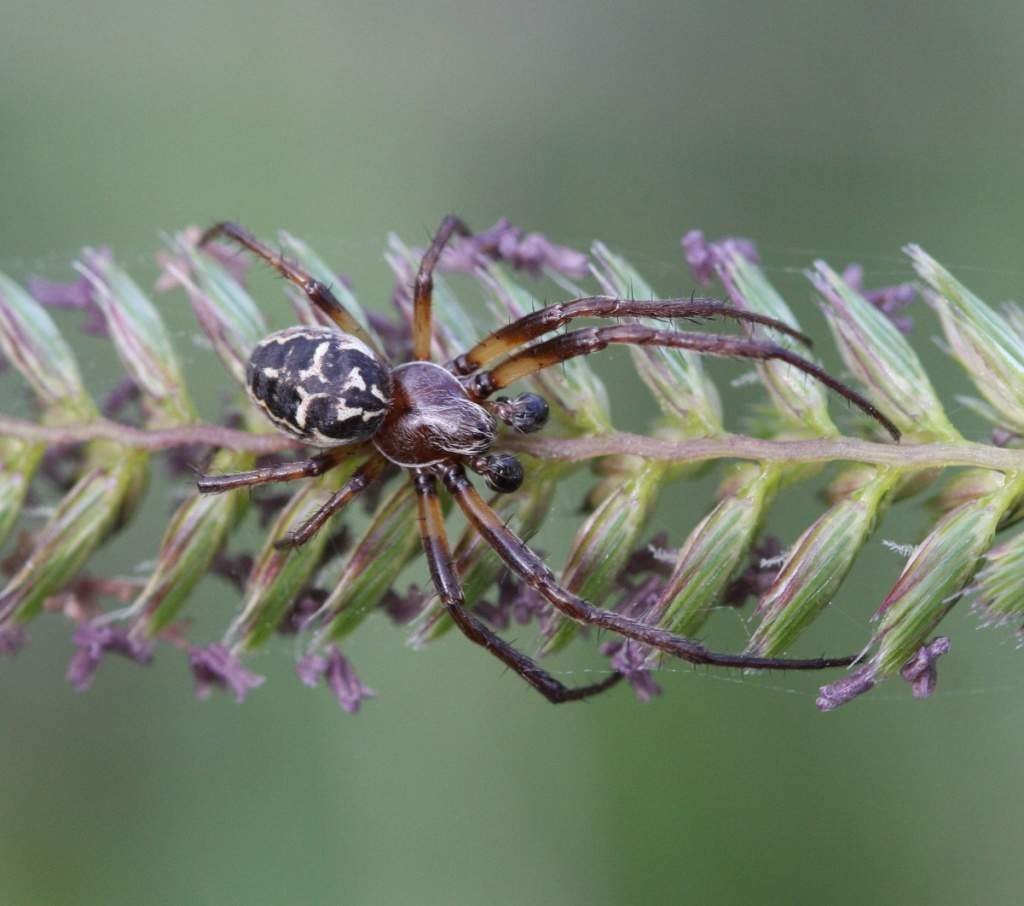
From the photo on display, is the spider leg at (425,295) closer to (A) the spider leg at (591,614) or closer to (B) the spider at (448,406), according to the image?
(B) the spider at (448,406)

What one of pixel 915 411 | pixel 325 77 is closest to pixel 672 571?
pixel 915 411

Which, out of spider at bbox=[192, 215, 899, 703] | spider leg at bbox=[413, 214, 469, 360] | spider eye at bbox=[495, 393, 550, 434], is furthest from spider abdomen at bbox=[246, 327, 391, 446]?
spider eye at bbox=[495, 393, 550, 434]

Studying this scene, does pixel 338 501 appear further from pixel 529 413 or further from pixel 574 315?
pixel 574 315

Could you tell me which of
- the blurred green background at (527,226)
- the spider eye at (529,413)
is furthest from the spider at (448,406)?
the blurred green background at (527,226)

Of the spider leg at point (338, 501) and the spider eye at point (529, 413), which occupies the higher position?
the spider eye at point (529, 413)

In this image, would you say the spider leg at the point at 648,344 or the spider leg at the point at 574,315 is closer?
the spider leg at the point at 648,344

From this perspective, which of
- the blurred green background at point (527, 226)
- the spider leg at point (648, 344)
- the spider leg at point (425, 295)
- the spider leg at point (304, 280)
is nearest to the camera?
the spider leg at point (648, 344)

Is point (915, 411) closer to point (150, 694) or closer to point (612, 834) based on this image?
point (612, 834)

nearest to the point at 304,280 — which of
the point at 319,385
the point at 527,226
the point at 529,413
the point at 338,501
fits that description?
the point at 319,385
